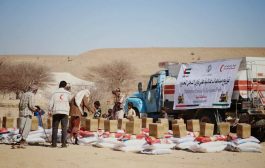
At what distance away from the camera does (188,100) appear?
54.8ft

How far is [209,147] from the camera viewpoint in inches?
431

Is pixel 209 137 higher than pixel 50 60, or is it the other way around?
pixel 50 60

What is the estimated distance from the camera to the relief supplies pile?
10688 millimetres

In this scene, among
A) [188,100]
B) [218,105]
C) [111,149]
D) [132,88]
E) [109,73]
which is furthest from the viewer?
[109,73]

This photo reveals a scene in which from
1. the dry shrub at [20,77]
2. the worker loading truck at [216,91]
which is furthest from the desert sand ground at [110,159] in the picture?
the dry shrub at [20,77]

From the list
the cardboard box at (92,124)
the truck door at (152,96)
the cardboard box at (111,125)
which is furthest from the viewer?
the truck door at (152,96)

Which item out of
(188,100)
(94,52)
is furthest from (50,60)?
(188,100)

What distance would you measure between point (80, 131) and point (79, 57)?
9344cm

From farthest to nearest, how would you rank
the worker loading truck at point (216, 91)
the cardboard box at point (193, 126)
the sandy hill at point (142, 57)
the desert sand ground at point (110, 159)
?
the sandy hill at point (142, 57), the worker loading truck at point (216, 91), the cardboard box at point (193, 126), the desert sand ground at point (110, 159)

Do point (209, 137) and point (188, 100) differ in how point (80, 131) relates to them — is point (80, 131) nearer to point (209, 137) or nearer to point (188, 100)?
point (209, 137)

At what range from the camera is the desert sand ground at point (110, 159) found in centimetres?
866

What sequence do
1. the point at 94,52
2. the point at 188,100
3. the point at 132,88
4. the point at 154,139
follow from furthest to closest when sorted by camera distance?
the point at 94,52 < the point at 132,88 < the point at 188,100 < the point at 154,139

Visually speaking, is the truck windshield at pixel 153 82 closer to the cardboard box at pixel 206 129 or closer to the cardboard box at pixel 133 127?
the cardboard box at pixel 206 129

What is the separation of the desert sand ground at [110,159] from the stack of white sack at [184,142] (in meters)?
0.29
